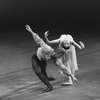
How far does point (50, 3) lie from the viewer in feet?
73.9

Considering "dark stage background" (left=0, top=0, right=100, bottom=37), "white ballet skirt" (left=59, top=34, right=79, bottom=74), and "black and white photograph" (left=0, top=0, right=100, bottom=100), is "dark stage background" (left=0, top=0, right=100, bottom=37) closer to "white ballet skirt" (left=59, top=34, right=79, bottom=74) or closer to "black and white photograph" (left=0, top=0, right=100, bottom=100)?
"black and white photograph" (left=0, top=0, right=100, bottom=100)

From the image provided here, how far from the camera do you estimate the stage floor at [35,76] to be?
11742 mm

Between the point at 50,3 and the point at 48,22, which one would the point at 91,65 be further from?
the point at 50,3

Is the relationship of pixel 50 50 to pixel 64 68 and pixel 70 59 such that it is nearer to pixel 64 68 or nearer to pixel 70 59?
pixel 64 68

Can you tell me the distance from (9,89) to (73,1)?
35.8 ft

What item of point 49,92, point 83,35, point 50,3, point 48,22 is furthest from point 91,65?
point 50,3

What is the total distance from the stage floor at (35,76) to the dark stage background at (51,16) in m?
1.62

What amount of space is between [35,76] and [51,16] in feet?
23.8

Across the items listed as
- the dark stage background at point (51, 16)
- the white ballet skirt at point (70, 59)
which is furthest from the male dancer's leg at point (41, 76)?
the dark stage background at point (51, 16)

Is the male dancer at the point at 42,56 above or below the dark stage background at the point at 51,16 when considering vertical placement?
below

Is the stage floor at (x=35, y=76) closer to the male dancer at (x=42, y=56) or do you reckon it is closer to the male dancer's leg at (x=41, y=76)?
the male dancer's leg at (x=41, y=76)

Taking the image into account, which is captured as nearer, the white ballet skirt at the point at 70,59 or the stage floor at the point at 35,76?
the stage floor at the point at 35,76

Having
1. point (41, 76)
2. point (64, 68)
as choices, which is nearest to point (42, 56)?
point (41, 76)

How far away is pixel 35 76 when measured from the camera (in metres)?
13.4
